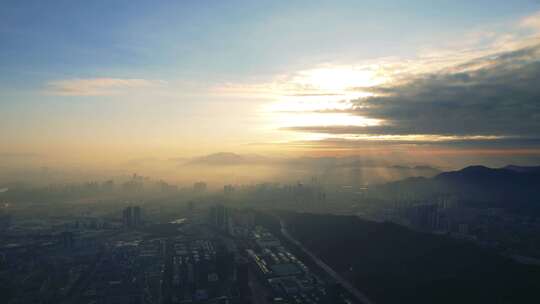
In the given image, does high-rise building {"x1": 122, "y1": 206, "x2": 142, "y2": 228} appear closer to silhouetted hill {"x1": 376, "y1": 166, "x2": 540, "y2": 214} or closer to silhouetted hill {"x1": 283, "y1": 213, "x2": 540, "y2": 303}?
silhouetted hill {"x1": 283, "y1": 213, "x2": 540, "y2": 303}

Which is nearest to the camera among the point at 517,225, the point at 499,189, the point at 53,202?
the point at 517,225

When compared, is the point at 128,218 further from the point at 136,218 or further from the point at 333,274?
the point at 333,274

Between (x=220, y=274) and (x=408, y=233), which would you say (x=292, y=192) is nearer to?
(x=408, y=233)

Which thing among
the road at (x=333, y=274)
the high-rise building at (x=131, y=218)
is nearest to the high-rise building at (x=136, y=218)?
the high-rise building at (x=131, y=218)

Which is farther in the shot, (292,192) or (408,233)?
(292,192)

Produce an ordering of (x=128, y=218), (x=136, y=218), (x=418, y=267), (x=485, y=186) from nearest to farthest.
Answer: (x=418, y=267) < (x=128, y=218) < (x=136, y=218) < (x=485, y=186)

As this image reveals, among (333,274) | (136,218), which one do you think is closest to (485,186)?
(333,274)

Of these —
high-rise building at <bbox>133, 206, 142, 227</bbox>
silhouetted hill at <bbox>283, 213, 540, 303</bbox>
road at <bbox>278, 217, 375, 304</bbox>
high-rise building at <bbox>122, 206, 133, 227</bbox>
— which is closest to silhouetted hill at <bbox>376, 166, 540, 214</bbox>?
silhouetted hill at <bbox>283, 213, 540, 303</bbox>

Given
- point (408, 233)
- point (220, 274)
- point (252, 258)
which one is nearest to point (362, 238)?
point (408, 233)

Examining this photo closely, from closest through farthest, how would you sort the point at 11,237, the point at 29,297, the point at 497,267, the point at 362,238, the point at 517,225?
the point at 29,297 → the point at 497,267 → the point at 362,238 → the point at 11,237 → the point at 517,225
